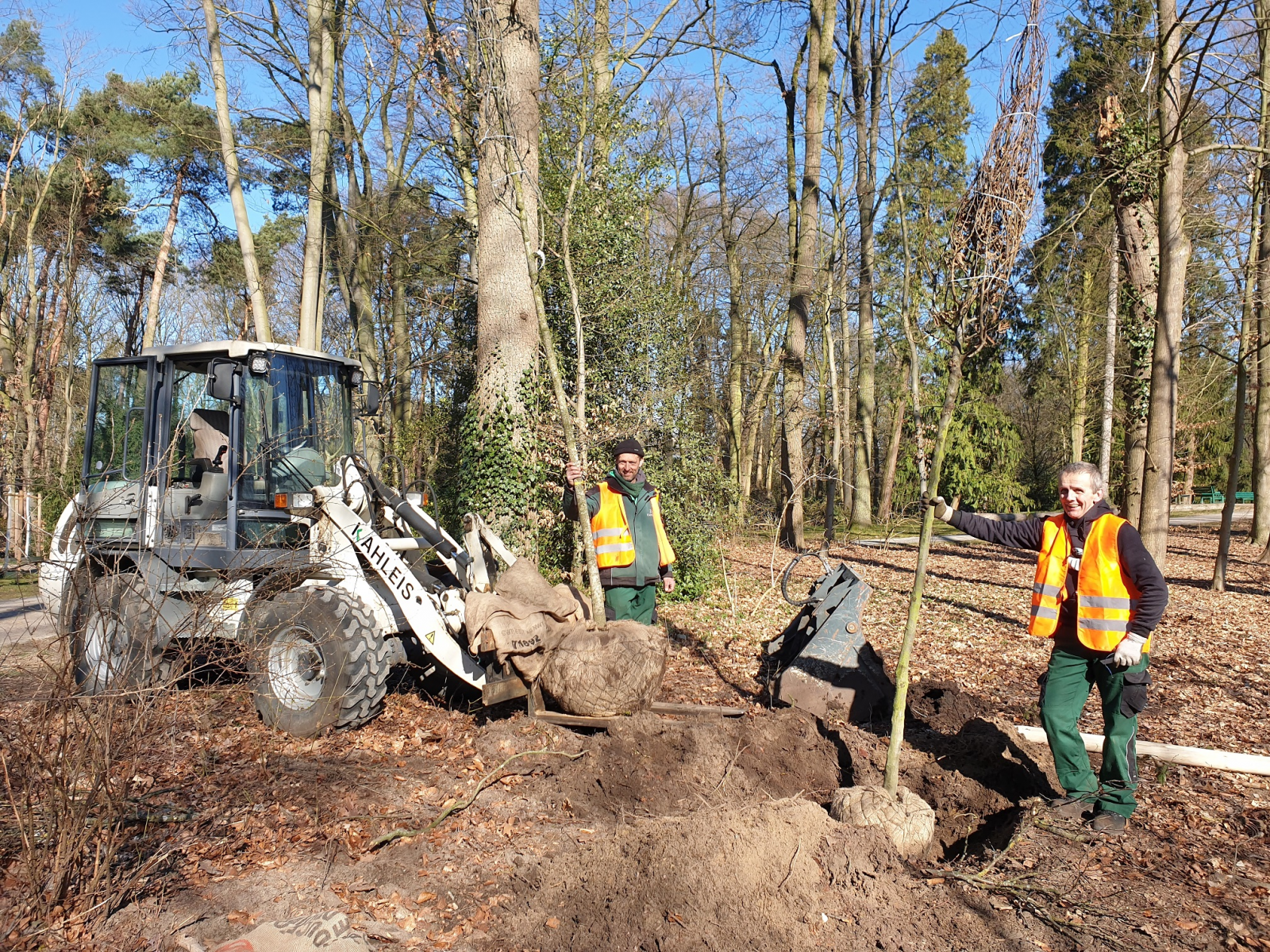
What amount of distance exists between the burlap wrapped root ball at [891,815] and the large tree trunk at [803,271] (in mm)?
10952

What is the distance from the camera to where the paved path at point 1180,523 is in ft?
58.3

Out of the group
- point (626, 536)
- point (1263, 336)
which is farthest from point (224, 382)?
point (1263, 336)

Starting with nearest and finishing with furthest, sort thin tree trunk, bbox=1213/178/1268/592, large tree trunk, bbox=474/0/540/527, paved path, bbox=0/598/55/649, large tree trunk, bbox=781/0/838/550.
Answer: paved path, bbox=0/598/55/649
large tree trunk, bbox=474/0/540/527
thin tree trunk, bbox=1213/178/1268/592
large tree trunk, bbox=781/0/838/550

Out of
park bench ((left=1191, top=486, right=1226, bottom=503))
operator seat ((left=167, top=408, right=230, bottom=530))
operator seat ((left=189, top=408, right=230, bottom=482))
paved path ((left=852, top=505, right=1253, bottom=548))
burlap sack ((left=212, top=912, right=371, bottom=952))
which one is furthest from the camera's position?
park bench ((left=1191, top=486, right=1226, bottom=503))

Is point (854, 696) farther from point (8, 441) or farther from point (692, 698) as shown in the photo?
point (8, 441)

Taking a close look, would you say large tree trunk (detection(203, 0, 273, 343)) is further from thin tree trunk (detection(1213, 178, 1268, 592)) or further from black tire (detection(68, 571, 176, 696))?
thin tree trunk (detection(1213, 178, 1268, 592))

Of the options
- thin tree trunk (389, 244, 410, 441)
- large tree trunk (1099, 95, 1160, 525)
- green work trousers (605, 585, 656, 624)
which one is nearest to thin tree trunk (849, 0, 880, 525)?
large tree trunk (1099, 95, 1160, 525)

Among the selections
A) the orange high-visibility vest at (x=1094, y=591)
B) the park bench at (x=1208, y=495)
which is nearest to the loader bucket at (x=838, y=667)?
the orange high-visibility vest at (x=1094, y=591)

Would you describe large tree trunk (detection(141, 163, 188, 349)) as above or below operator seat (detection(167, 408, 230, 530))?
above

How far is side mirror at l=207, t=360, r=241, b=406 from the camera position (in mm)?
5758

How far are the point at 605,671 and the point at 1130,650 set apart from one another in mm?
2849

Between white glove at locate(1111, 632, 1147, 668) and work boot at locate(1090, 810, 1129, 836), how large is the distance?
74 cm

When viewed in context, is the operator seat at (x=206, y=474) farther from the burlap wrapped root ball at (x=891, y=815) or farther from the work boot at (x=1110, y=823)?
the work boot at (x=1110, y=823)

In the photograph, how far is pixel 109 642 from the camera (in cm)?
351
